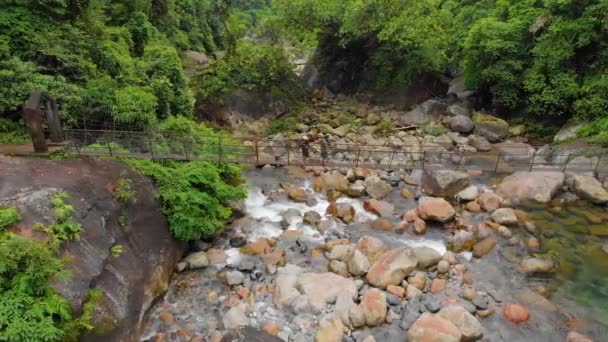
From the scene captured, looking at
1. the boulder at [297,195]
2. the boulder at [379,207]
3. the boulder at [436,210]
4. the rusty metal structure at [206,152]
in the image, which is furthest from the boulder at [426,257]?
the boulder at [297,195]

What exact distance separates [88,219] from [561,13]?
63.0ft

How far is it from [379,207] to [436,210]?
181cm

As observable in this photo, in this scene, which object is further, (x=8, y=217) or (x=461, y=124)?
(x=461, y=124)

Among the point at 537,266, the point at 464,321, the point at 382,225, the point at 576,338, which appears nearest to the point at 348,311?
the point at 464,321

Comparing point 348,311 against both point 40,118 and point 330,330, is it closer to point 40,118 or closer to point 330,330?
point 330,330

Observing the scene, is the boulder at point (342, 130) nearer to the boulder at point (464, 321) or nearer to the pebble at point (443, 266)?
the pebble at point (443, 266)

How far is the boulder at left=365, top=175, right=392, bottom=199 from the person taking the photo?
13328 millimetres

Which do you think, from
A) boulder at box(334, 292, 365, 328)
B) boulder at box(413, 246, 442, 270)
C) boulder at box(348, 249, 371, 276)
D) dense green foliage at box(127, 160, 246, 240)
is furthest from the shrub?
boulder at box(413, 246, 442, 270)

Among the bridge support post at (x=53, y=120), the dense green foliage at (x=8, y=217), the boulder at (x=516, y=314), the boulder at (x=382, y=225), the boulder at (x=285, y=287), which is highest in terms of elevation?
the bridge support post at (x=53, y=120)

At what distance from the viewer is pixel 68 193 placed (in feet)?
25.5

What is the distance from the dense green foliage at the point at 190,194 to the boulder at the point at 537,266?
792 cm

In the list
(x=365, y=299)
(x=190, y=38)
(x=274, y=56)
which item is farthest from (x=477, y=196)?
(x=190, y=38)

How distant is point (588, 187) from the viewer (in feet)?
41.0

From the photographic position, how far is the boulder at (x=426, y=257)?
382 inches
